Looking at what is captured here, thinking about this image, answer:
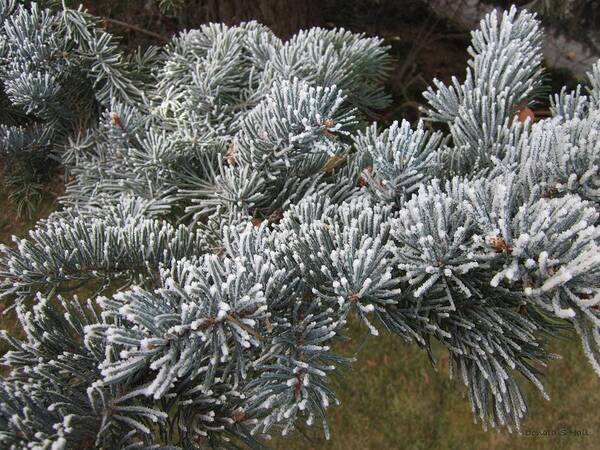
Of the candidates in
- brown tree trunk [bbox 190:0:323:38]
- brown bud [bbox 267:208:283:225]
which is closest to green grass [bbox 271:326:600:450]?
brown tree trunk [bbox 190:0:323:38]

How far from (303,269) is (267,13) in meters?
1.71

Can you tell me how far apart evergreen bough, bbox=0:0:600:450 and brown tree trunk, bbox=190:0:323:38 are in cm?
115

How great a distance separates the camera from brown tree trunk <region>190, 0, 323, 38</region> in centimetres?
207

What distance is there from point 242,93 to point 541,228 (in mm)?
822

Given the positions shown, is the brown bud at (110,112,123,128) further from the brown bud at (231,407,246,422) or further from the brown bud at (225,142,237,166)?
the brown bud at (231,407,246,422)

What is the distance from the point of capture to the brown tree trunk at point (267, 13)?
6.79ft

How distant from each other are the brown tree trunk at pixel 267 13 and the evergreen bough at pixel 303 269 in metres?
1.15

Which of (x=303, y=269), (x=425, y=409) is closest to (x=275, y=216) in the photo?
(x=303, y=269)

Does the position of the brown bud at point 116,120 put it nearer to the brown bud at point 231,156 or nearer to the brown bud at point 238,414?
the brown bud at point 231,156

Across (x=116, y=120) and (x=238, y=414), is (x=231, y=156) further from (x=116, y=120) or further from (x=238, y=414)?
(x=238, y=414)

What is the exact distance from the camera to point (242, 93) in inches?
47.9

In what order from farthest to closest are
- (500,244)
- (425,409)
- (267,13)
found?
(425,409)
(267,13)
(500,244)

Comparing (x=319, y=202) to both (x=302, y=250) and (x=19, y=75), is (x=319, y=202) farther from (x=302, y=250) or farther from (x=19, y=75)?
(x=19, y=75)

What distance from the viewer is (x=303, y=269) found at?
0.68 metres
